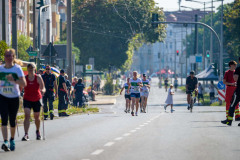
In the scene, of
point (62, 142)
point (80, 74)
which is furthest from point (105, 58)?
point (62, 142)

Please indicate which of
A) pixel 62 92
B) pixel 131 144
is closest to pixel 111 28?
pixel 62 92

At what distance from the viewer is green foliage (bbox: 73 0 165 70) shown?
73938mm

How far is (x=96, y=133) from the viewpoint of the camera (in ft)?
55.6

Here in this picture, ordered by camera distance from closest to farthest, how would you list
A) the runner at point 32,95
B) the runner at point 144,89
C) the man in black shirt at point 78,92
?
the runner at point 32,95 < the runner at point 144,89 < the man in black shirt at point 78,92

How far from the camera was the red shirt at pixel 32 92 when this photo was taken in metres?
14.7

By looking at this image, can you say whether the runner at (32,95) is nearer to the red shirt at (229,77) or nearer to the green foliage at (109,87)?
the red shirt at (229,77)

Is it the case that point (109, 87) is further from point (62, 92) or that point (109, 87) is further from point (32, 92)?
point (32, 92)

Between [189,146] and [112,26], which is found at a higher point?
A: [112,26]

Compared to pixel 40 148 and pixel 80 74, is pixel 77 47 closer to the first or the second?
pixel 80 74

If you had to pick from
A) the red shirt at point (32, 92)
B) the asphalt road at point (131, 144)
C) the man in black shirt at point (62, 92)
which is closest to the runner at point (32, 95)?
the red shirt at point (32, 92)

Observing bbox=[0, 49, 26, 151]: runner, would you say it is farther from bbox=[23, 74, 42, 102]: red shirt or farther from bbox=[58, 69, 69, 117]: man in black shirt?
bbox=[58, 69, 69, 117]: man in black shirt

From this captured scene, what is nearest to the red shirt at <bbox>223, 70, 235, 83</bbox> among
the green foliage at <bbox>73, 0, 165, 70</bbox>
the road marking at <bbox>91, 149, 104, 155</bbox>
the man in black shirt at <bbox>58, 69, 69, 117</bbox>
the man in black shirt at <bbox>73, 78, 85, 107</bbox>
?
the man in black shirt at <bbox>58, 69, 69, 117</bbox>

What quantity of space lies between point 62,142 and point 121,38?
201 ft

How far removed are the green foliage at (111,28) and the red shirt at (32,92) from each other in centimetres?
5781
